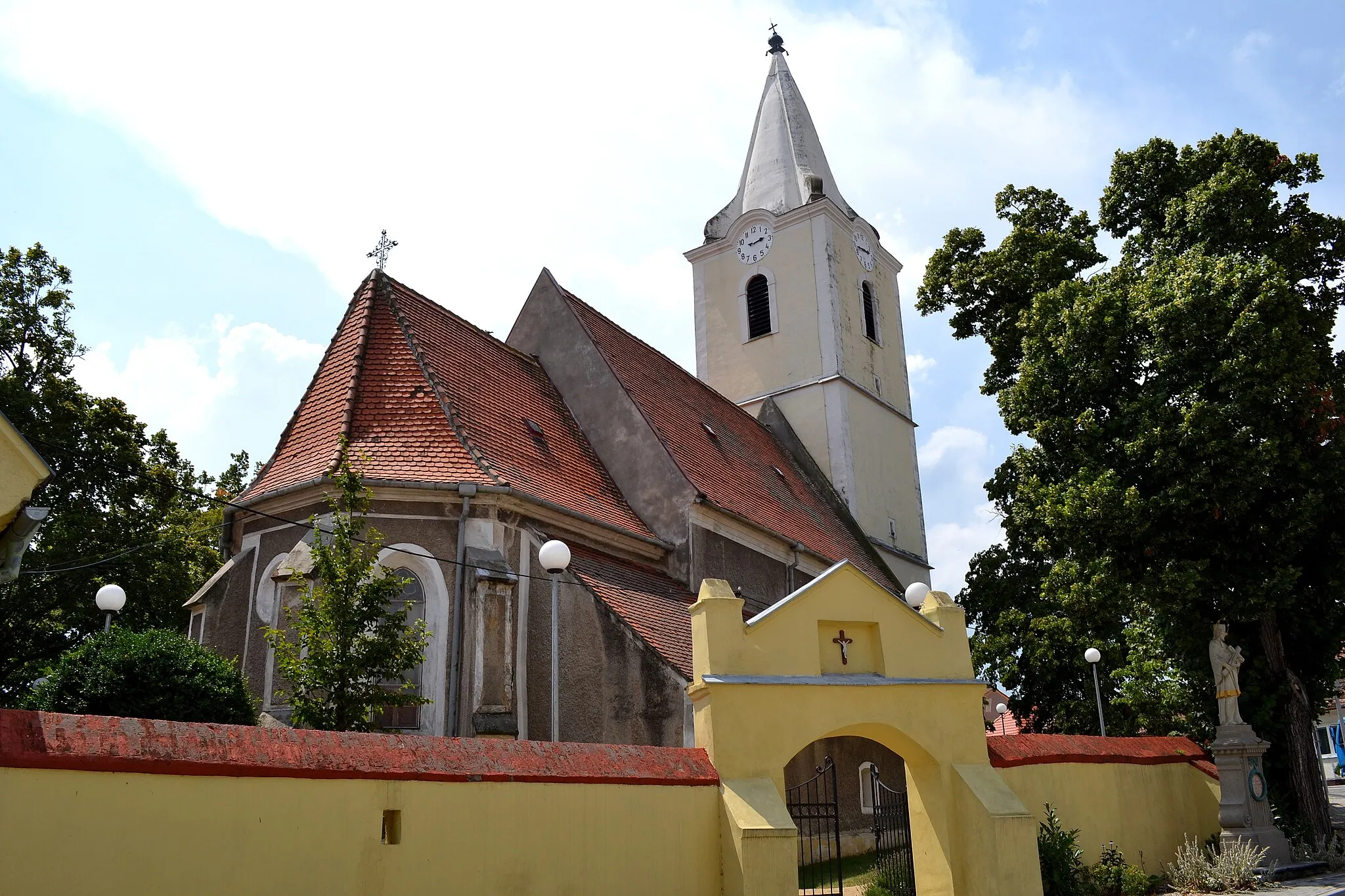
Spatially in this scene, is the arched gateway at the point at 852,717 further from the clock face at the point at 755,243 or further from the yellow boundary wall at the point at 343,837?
the clock face at the point at 755,243

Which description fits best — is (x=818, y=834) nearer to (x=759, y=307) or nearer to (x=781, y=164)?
(x=759, y=307)

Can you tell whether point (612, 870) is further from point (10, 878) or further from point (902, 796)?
point (902, 796)

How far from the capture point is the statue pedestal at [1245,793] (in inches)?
551

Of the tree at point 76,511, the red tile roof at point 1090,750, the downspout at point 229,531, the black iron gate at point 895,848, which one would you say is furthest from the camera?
the tree at point 76,511

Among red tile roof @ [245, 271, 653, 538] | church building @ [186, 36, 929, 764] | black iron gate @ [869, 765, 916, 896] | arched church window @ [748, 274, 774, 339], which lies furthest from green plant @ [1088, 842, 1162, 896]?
arched church window @ [748, 274, 774, 339]

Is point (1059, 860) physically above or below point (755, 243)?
below

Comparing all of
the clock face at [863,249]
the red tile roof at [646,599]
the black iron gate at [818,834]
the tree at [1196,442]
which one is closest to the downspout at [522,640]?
the red tile roof at [646,599]

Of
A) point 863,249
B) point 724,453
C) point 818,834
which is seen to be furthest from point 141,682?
point 863,249

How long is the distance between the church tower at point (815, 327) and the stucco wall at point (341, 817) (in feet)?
56.5

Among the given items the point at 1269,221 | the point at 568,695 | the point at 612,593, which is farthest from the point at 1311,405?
the point at 568,695

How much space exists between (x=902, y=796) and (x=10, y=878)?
9.34 meters

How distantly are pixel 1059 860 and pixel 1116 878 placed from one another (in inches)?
50.9

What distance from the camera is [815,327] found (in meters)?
26.8

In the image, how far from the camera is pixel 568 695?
13164 mm
